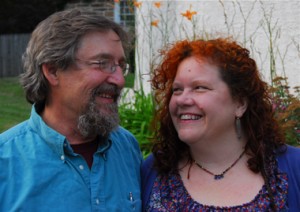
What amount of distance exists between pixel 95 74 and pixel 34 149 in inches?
19.4

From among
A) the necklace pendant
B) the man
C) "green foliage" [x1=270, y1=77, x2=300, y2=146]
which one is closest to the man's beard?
the man

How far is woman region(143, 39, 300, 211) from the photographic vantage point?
312 centimetres

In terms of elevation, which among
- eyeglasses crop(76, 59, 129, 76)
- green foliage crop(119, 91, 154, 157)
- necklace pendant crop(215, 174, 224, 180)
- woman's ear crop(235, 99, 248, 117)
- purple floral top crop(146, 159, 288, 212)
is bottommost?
green foliage crop(119, 91, 154, 157)

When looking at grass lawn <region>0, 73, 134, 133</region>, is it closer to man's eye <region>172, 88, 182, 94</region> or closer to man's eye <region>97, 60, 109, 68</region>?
man's eye <region>172, 88, 182, 94</region>

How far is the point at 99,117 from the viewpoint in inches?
118

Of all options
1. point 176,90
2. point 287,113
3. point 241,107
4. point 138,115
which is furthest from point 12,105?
point 241,107

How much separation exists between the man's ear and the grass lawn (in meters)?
5.32

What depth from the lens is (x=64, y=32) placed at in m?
2.98

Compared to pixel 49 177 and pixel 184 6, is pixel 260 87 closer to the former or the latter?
pixel 49 177

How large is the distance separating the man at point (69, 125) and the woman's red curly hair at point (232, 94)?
350mm

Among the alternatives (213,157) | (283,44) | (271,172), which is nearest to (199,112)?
(213,157)

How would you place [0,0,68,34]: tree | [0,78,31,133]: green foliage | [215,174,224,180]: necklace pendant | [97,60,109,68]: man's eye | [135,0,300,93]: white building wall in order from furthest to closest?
[0,0,68,34]: tree
[0,78,31,133]: green foliage
[135,0,300,93]: white building wall
[215,174,224,180]: necklace pendant
[97,60,109,68]: man's eye

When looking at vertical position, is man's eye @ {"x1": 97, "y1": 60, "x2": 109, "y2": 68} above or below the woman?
above

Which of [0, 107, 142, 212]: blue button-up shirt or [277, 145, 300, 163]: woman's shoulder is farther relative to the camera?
[277, 145, 300, 163]: woman's shoulder
